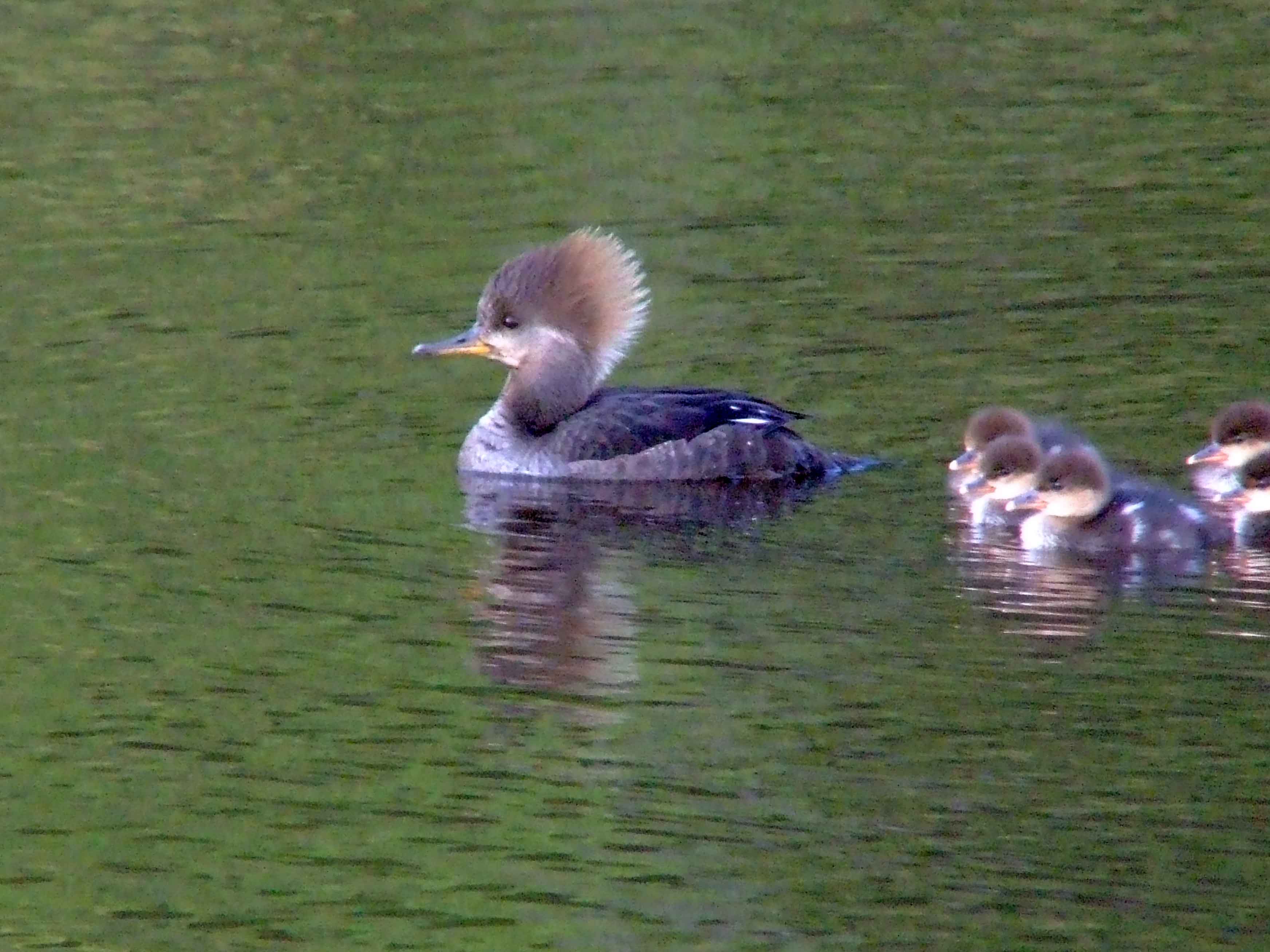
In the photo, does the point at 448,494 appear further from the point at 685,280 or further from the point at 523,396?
the point at 685,280

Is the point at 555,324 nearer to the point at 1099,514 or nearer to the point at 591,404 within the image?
the point at 591,404

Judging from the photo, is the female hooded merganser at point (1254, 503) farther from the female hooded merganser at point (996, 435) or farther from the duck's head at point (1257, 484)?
the female hooded merganser at point (996, 435)

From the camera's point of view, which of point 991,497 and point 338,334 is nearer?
point 991,497

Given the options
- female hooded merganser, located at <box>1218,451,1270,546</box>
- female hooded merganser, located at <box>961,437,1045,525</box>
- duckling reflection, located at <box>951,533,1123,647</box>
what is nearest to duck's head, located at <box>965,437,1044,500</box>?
female hooded merganser, located at <box>961,437,1045,525</box>

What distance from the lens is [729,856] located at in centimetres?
619

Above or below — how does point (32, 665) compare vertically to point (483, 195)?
below

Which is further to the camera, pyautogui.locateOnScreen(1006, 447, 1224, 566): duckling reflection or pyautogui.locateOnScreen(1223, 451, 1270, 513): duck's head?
pyautogui.locateOnScreen(1223, 451, 1270, 513): duck's head

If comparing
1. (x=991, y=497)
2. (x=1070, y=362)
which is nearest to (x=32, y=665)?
(x=991, y=497)

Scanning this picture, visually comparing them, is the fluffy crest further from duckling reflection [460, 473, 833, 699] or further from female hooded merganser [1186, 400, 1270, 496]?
female hooded merganser [1186, 400, 1270, 496]

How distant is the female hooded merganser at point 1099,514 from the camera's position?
326 inches

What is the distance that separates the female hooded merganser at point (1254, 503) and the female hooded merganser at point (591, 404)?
161cm

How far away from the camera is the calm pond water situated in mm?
6184

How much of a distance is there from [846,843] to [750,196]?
751 centimetres

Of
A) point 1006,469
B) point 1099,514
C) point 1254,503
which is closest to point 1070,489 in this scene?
point 1099,514
